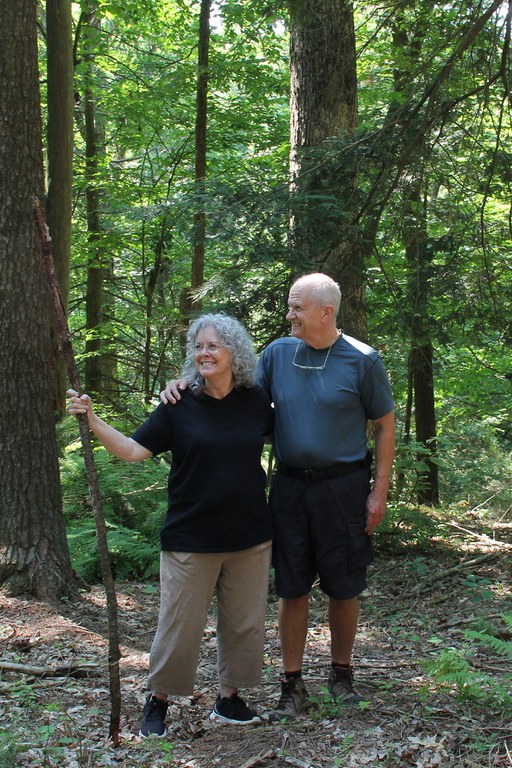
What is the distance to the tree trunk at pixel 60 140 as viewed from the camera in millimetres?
8367

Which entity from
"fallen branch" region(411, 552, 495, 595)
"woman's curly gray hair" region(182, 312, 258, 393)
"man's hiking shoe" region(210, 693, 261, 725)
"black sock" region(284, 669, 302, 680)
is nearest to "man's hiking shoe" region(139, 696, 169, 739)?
"man's hiking shoe" region(210, 693, 261, 725)

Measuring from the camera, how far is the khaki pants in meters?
3.20

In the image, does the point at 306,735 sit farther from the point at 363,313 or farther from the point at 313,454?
the point at 363,313

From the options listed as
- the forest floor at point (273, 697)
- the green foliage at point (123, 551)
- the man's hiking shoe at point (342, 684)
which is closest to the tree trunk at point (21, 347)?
the forest floor at point (273, 697)


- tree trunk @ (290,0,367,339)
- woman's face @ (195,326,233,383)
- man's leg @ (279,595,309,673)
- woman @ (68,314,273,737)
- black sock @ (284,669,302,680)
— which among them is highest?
tree trunk @ (290,0,367,339)

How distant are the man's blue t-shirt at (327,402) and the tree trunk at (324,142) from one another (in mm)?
2023

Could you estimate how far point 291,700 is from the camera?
3.49 m

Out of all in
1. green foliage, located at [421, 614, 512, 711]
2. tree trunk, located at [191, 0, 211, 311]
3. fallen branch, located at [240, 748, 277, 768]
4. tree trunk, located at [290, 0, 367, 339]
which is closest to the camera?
fallen branch, located at [240, 748, 277, 768]

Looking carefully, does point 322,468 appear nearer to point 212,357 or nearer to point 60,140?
point 212,357

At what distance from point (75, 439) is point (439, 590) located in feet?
15.3

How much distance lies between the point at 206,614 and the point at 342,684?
Answer: 87cm

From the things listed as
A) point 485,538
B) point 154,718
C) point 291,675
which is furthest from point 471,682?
point 485,538

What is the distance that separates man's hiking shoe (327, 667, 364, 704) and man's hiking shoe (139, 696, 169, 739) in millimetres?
864

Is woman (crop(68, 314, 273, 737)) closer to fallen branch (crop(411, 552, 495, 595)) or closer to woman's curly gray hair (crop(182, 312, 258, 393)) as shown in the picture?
woman's curly gray hair (crop(182, 312, 258, 393))
